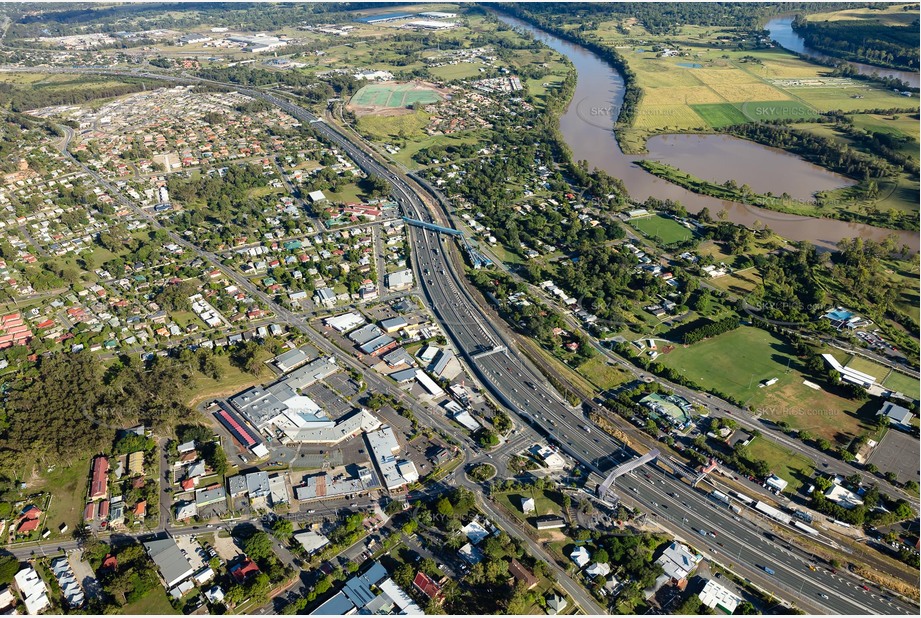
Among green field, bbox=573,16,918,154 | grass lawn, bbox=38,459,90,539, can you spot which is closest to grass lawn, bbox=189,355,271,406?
grass lawn, bbox=38,459,90,539

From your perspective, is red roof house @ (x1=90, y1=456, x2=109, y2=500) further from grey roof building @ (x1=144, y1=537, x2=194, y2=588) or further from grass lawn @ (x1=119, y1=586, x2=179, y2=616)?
grass lawn @ (x1=119, y1=586, x2=179, y2=616)

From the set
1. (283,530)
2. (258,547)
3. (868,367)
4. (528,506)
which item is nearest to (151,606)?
(258,547)

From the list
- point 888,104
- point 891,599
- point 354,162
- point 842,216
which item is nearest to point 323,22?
point 354,162

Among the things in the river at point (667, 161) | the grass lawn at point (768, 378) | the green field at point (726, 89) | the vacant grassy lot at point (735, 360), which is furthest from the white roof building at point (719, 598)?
the green field at point (726, 89)

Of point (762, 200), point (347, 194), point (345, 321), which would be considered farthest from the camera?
point (347, 194)

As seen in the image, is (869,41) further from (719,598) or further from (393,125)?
(719,598)

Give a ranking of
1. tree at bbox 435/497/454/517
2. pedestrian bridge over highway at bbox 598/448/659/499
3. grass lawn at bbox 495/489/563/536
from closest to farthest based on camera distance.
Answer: tree at bbox 435/497/454/517 < grass lawn at bbox 495/489/563/536 < pedestrian bridge over highway at bbox 598/448/659/499
